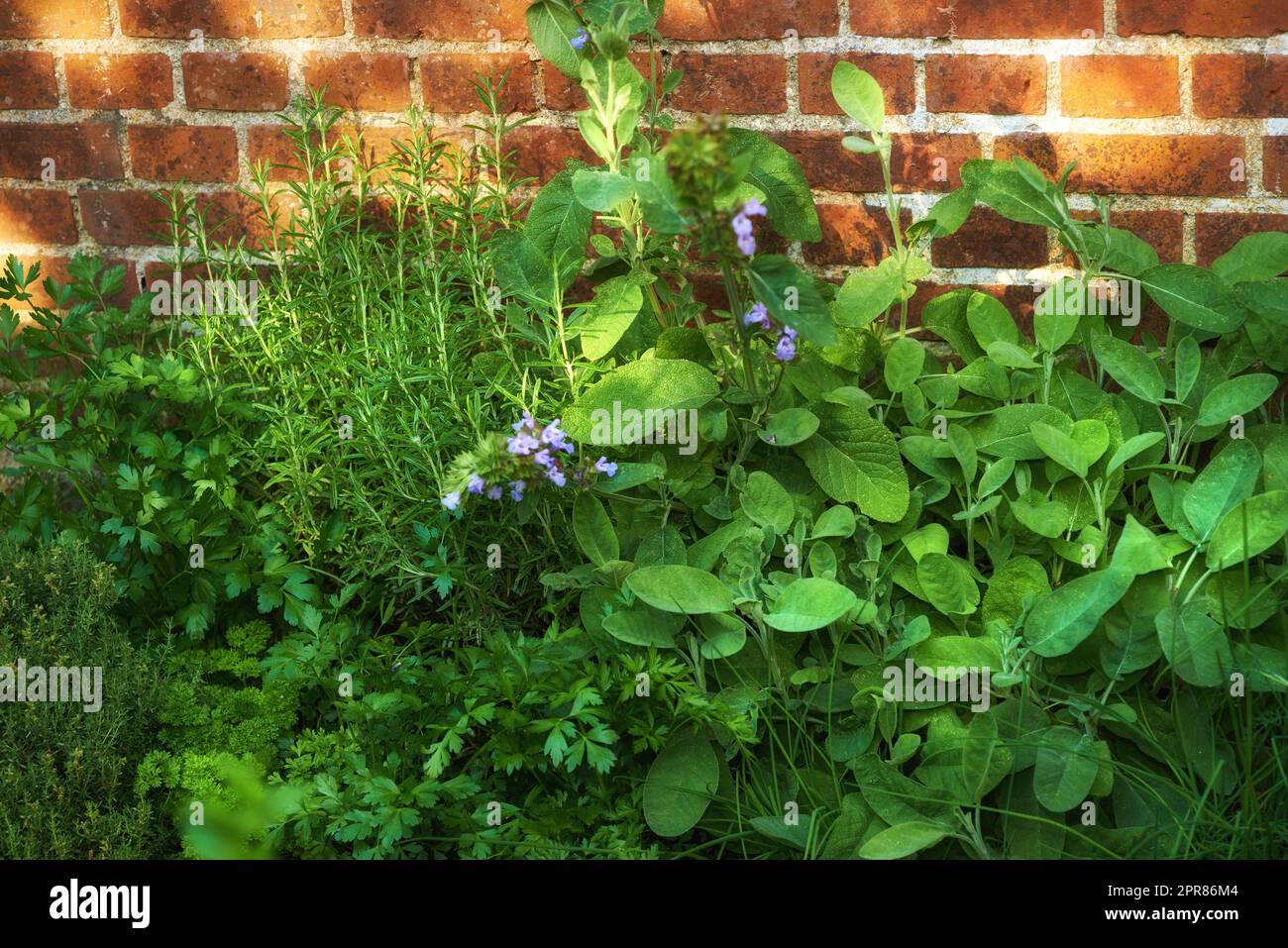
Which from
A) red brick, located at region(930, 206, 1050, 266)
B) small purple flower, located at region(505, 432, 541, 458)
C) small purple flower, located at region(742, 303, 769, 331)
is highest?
red brick, located at region(930, 206, 1050, 266)

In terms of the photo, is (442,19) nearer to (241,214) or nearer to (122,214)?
(241,214)

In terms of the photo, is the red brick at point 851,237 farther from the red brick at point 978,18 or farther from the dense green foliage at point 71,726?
the dense green foliage at point 71,726

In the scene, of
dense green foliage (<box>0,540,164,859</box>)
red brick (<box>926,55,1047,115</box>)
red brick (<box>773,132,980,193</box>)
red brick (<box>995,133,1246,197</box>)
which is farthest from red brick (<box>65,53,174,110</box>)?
red brick (<box>995,133,1246,197</box>)

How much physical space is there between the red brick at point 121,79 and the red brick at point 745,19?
0.96 m

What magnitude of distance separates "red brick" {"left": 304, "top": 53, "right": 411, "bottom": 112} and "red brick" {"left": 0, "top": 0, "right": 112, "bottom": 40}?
0.42m

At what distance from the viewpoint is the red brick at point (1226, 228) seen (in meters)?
2.00

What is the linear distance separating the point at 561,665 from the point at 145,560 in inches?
30.3

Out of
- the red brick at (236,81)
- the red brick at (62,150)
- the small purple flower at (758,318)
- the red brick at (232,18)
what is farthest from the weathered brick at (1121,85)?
the red brick at (62,150)

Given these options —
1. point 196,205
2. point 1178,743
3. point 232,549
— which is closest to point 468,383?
point 232,549

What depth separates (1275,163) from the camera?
198cm

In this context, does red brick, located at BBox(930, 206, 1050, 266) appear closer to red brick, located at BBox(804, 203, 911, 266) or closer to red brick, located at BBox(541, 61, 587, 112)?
red brick, located at BBox(804, 203, 911, 266)

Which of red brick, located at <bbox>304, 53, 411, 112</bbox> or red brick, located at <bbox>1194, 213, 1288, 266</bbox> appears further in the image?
red brick, located at <bbox>304, 53, 411, 112</bbox>

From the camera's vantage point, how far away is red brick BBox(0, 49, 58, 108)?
2234 mm
